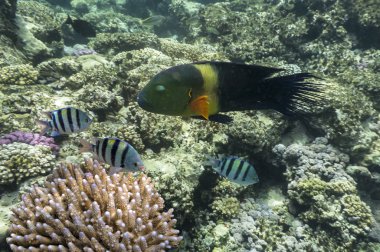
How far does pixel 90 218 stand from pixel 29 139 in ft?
8.48

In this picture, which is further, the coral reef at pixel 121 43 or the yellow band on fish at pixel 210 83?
the coral reef at pixel 121 43

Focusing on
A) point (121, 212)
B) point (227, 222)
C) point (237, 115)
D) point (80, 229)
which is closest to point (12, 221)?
point (80, 229)

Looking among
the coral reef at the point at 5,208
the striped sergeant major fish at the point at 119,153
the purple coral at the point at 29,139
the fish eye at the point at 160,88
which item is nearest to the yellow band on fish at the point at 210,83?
the fish eye at the point at 160,88

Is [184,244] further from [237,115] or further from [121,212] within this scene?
[237,115]

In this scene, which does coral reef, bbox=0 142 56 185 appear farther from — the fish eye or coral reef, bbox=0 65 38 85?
the fish eye

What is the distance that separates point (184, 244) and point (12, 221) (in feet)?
7.88

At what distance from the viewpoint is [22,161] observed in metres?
4.50

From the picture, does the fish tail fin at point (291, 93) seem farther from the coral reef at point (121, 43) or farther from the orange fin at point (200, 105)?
the coral reef at point (121, 43)

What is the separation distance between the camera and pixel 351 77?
27.3 feet

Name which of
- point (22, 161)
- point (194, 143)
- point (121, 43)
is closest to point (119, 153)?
point (22, 161)

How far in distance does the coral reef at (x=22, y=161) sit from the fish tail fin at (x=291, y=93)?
3831mm

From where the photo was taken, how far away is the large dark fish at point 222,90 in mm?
1773

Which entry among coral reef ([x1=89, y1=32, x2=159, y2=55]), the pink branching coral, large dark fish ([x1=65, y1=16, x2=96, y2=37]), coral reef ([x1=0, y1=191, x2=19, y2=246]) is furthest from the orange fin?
coral reef ([x1=89, y1=32, x2=159, y2=55])

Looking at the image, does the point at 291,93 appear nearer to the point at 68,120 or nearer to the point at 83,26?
the point at 68,120
